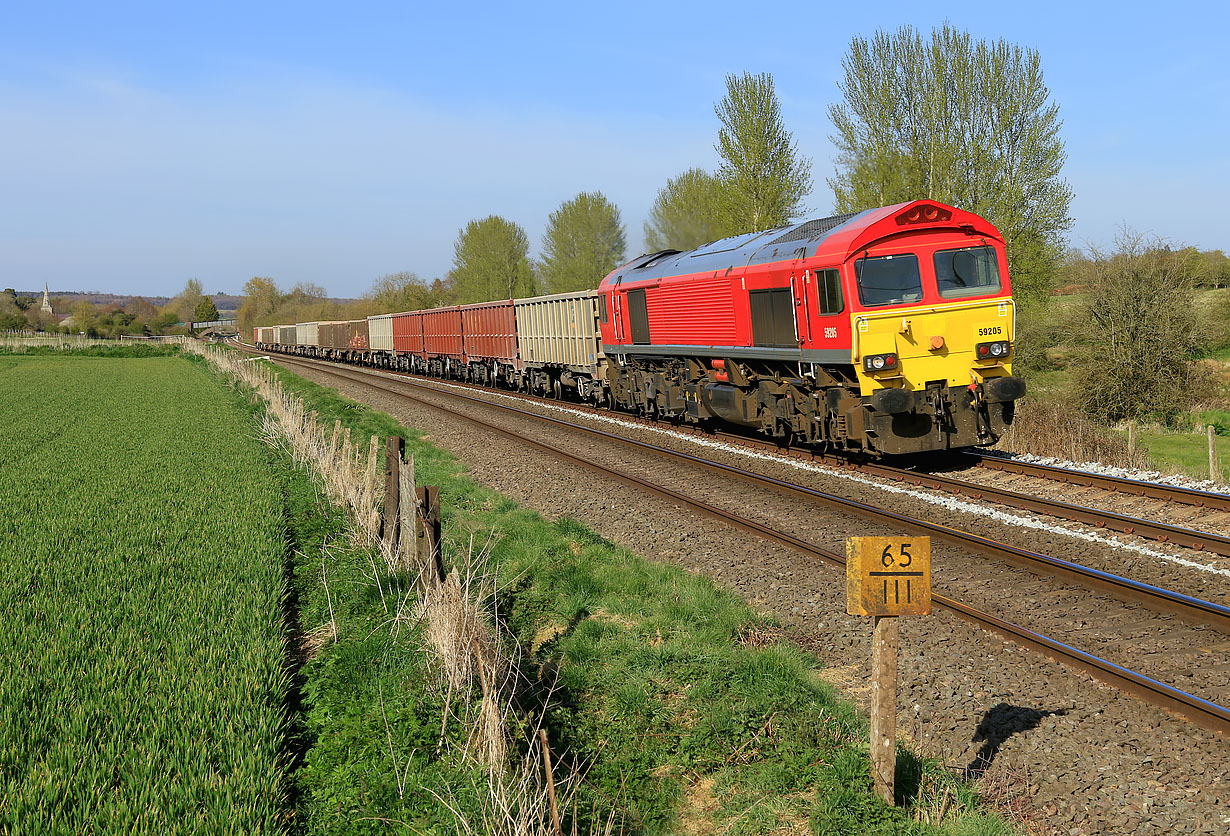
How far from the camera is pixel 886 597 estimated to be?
15.3 ft

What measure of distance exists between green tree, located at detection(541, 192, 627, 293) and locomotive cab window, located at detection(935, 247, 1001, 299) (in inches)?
2125

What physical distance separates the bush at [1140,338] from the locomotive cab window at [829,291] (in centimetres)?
1782

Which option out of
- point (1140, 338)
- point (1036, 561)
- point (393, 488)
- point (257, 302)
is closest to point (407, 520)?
point (393, 488)

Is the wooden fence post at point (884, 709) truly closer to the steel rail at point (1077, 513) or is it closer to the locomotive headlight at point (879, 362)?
the steel rail at point (1077, 513)

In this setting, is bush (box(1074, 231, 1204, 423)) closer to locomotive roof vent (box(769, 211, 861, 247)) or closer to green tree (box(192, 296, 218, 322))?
locomotive roof vent (box(769, 211, 861, 247))

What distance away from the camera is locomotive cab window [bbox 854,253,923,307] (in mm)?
12734

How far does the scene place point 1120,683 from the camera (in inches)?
231

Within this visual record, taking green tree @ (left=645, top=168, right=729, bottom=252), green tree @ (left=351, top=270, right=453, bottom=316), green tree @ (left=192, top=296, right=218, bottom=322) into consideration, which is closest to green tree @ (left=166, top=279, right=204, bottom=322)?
green tree @ (left=192, top=296, right=218, bottom=322)

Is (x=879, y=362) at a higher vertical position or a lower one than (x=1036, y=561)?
higher

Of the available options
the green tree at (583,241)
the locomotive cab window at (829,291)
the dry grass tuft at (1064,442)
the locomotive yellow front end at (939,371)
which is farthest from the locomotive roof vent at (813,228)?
the green tree at (583,241)

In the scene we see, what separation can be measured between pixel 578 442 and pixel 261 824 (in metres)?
14.3

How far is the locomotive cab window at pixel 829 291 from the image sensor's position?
1287cm

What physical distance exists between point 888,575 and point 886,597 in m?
0.11

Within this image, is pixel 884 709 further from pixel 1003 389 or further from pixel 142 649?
pixel 1003 389
